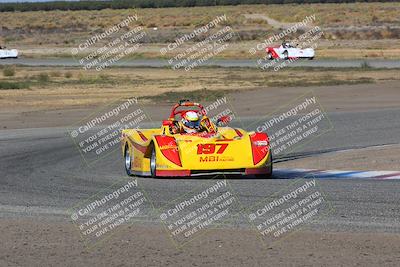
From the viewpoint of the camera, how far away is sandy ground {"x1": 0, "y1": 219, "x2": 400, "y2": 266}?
31.5 feet

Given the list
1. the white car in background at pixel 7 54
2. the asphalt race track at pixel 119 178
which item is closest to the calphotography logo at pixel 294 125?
the asphalt race track at pixel 119 178

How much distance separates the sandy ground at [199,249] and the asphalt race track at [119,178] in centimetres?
61

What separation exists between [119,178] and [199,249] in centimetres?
677

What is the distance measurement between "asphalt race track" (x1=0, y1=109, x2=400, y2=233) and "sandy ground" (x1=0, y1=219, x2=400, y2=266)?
2.00 feet

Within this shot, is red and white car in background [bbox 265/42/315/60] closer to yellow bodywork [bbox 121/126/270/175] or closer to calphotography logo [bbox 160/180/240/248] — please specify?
yellow bodywork [bbox 121/126/270/175]

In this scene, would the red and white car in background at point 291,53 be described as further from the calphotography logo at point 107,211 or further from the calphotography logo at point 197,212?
the calphotography logo at point 197,212

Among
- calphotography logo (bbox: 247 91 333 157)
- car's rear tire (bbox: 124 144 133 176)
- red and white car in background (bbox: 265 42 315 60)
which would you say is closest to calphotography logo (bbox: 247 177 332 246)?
car's rear tire (bbox: 124 144 133 176)

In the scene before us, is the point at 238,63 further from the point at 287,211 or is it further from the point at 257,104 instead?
the point at 287,211

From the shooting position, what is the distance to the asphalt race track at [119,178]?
12.0 meters

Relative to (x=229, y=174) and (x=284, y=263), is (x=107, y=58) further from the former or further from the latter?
(x=284, y=263)

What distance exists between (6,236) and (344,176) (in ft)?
25.0

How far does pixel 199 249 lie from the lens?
10.2m

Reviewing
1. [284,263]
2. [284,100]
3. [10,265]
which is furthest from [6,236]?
[284,100]

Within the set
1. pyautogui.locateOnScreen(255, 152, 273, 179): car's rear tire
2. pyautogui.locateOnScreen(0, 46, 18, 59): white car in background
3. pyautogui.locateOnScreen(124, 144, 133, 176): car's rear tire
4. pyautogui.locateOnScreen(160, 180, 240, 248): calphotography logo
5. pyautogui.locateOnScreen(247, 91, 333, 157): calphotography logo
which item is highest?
pyautogui.locateOnScreen(0, 46, 18, 59): white car in background
